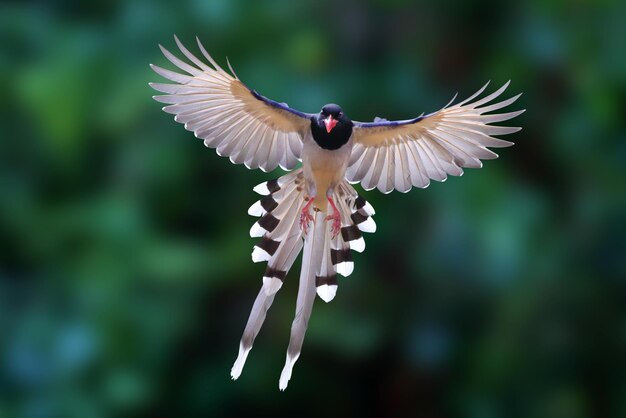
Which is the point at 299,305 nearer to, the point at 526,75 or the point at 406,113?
the point at 406,113

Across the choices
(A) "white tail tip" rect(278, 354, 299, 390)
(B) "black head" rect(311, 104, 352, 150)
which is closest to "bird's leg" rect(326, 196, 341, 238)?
(B) "black head" rect(311, 104, 352, 150)

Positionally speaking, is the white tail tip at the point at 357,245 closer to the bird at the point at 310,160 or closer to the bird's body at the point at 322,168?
the bird at the point at 310,160

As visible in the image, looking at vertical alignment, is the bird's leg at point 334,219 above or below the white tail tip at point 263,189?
below

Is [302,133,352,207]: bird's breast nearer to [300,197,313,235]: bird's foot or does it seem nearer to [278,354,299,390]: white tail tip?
[300,197,313,235]: bird's foot

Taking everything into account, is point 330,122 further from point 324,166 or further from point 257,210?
point 257,210

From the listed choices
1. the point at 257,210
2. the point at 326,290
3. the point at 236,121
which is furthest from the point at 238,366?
the point at 236,121

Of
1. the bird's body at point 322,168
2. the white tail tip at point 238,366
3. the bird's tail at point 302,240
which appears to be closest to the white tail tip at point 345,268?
the bird's tail at point 302,240

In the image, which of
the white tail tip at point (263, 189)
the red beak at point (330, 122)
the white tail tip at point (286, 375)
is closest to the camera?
the white tail tip at point (286, 375)
